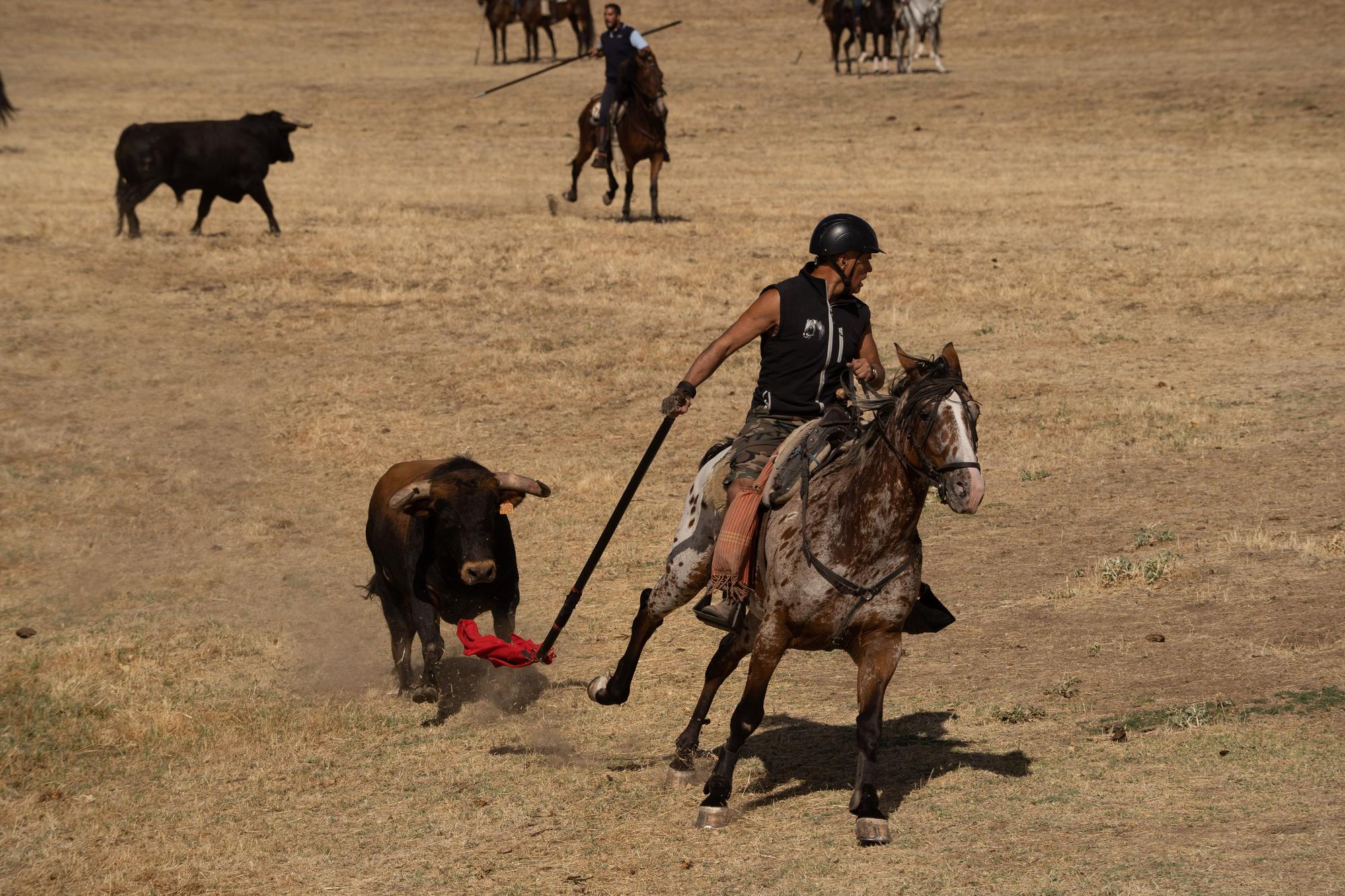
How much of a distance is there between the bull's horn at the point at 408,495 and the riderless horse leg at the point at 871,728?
140 inches

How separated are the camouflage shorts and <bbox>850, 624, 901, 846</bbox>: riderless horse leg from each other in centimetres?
110

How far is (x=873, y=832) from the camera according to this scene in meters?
7.11

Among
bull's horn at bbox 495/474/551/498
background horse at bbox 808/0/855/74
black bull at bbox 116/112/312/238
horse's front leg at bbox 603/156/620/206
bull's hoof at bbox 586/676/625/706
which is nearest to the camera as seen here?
bull's hoof at bbox 586/676/625/706

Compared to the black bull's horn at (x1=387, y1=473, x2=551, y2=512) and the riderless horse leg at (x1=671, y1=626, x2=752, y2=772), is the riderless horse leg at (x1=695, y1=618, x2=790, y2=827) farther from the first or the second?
the black bull's horn at (x1=387, y1=473, x2=551, y2=512)

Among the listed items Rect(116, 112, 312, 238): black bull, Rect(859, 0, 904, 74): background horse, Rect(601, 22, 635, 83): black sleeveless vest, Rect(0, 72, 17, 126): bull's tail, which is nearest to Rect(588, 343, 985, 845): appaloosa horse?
Rect(601, 22, 635, 83): black sleeveless vest

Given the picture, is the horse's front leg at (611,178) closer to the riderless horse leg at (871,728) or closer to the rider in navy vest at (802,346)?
the rider in navy vest at (802,346)

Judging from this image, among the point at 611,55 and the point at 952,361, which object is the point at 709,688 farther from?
the point at 611,55

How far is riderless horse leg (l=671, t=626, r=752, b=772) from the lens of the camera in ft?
26.9

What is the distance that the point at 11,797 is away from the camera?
877cm

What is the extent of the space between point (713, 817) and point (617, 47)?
18.8m

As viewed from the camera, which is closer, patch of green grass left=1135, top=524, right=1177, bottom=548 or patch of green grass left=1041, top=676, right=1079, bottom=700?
patch of green grass left=1041, top=676, right=1079, bottom=700

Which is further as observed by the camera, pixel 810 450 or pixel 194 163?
pixel 194 163

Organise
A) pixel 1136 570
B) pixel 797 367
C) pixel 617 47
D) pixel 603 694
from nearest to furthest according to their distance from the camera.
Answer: pixel 797 367 → pixel 603 694 → pixel 1136 570 → pixel 617 47

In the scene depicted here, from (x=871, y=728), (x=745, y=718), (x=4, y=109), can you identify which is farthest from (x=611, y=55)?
(x=4, y=109)
